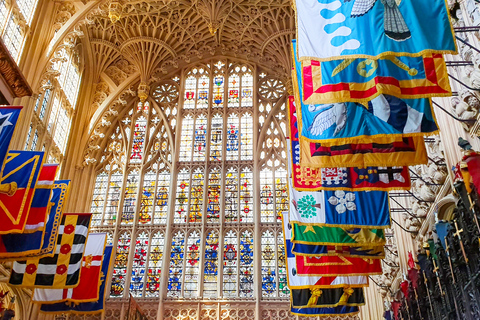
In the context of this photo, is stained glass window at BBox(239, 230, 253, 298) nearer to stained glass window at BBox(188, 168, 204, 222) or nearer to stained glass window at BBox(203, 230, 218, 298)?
stained glass window at BBox(203, 230, 218, 298)

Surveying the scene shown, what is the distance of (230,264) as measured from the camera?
67.3ft

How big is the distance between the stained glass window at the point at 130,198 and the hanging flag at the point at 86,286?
660 cm

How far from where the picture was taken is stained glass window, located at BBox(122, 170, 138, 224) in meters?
22.0

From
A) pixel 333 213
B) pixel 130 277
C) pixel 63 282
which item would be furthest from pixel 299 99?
pixel 130 277

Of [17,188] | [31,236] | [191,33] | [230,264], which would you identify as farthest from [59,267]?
[191,33]

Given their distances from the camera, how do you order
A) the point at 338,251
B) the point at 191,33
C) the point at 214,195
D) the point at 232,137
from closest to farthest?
the point at 338,251, the point at 214,195, the point at 232,137, the point at 191,33

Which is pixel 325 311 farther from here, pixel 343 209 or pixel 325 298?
pixel 343 209

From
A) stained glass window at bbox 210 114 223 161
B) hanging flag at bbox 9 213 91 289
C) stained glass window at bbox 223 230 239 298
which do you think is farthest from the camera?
stained glass window at bbox 210 114 223 161

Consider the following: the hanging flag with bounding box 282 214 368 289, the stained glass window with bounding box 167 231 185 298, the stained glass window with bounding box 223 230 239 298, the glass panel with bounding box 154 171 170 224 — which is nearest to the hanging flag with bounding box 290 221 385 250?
the hanging flag with bounding box 282 214 368 289

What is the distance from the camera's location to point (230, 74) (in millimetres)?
25469

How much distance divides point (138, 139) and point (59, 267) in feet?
37.7

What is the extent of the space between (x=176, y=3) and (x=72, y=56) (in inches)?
208

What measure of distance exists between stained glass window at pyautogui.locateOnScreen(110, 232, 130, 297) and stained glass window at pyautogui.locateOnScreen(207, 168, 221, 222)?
3.66 meters

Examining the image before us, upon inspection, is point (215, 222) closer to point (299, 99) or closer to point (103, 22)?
point (103, 22)
